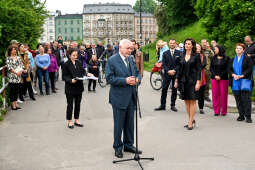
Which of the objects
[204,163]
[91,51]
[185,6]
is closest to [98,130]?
[204,163]

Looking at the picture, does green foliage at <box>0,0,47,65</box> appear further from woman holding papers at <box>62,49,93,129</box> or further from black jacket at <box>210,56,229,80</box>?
black jacket at <box>210,56,229,80</box>

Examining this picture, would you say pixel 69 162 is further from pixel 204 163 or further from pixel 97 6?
pixel 97 6

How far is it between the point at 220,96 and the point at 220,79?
454 mm

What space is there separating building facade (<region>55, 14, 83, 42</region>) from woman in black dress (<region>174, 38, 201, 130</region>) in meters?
144

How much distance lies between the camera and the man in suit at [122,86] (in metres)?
6.11

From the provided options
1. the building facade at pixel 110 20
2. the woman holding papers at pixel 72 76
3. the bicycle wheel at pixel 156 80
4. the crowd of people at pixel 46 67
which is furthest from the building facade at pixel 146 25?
the woman holding papers at pixel 72 76

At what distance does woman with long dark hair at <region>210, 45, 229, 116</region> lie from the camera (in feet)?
32.6

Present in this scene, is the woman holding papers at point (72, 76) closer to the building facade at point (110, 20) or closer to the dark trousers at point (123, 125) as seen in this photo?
the dark trousers at point (123, 125)

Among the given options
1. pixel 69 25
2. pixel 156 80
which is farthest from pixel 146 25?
pixel 156 80

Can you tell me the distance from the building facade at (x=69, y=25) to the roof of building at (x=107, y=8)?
4.65 metres

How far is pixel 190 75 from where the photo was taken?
8.36m

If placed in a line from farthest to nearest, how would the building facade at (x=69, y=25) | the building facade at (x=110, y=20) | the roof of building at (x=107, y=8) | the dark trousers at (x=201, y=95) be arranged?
the building facade at (x=69, y=25), the roof of building at (x=107, y=8), the building facade at (x=110, y=20), the dark trousers at (x=201, y=95)

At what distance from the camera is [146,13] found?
153 meters

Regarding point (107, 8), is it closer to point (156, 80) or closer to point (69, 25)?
point (69, 25)
